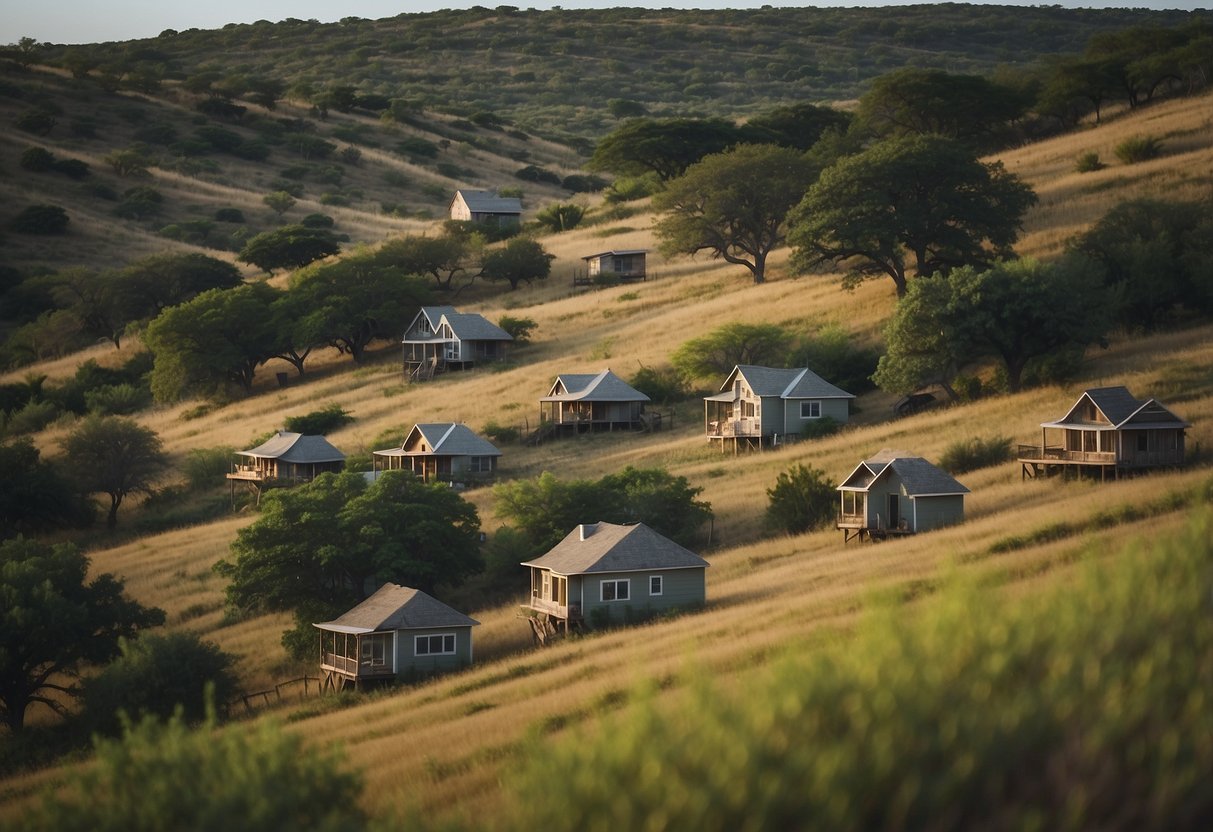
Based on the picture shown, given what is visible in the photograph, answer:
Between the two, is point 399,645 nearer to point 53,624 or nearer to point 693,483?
point 53,624

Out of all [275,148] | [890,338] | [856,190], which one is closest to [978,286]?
[890,338]

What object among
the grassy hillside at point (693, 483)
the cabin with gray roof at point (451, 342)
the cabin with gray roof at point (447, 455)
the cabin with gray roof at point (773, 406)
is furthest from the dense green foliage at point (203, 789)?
the cabin with gray roof at point (451, 342)

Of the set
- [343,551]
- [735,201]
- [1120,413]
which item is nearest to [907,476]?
[1120,413]

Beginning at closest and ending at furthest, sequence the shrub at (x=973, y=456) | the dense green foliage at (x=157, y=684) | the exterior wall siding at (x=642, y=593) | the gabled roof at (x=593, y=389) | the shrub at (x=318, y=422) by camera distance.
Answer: the dense green foliage at (x=157, y=684), the exterior wall siding at (x=642, y=593), the shrub at (x=973, y=456), the gabled roof at (x=593, y=389), the shrub at (x=318, y=422)

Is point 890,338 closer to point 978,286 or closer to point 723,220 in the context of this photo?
point 978,286

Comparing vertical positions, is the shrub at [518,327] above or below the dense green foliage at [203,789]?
above

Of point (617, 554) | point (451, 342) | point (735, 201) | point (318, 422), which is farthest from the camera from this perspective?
point (735, 201)

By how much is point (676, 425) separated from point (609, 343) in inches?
556

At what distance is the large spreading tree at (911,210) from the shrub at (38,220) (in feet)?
261

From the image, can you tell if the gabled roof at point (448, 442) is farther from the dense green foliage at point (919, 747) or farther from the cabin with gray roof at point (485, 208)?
the cabin with gray roof at point (485, 208)

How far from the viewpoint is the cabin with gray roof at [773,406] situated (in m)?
67.8

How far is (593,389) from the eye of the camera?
74312 mm

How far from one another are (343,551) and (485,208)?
277 ft

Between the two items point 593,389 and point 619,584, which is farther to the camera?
point 593,389
